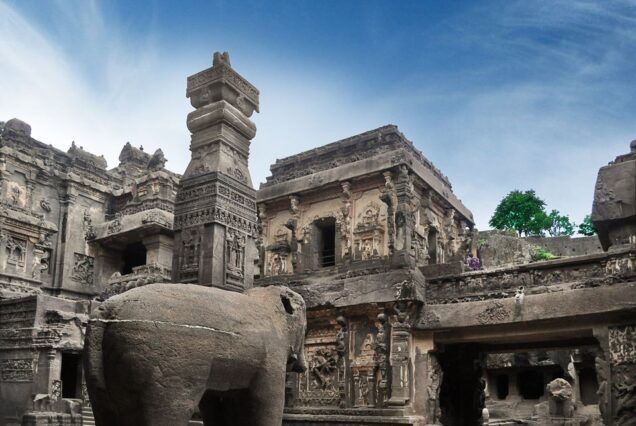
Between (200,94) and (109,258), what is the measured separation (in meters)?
17.2

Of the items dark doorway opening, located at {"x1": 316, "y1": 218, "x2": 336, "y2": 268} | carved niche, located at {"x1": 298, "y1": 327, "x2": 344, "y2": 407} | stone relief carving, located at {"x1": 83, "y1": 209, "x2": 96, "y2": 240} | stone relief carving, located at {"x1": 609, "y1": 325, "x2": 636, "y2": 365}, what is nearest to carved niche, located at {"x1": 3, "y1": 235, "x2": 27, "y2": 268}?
stone relief carving, located at {"x1": 83, "y1": 209, "x2": 96, "y2": 240}

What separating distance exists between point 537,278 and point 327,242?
35.5ft

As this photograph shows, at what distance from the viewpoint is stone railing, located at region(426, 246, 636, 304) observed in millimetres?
10227

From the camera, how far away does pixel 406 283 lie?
481 inches

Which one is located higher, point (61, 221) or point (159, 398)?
point (61, 221)

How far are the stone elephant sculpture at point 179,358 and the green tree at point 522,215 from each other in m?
44.3

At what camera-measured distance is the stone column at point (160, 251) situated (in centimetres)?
2084

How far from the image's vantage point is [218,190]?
7504 millimetres

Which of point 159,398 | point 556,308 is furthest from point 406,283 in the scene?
point 159,398

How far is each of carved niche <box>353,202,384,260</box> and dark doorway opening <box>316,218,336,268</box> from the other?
129cm

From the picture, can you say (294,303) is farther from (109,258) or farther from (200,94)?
(109,258)

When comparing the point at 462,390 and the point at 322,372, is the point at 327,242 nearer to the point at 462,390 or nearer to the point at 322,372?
the point at 322,372

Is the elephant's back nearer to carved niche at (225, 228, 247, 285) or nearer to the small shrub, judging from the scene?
carved niche at (225, 228, 247, 285)

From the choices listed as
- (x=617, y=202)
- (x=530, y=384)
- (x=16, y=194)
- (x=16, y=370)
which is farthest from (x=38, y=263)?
(x=530, y=384)
